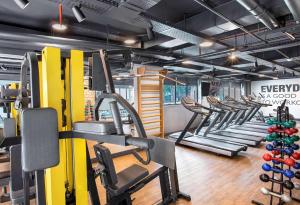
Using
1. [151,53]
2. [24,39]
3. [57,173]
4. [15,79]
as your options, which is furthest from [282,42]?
[15,79]

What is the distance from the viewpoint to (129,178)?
2.29 meters

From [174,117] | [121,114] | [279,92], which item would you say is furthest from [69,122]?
[279,92]

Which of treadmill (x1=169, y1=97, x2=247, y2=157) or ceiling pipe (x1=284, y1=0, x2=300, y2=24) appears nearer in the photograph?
ceiling pipe (x1=284, y1=0, x2=300, y2=24)

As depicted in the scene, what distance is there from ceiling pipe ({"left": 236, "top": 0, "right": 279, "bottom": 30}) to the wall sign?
8612 millimetres

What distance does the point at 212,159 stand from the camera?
15.6 feet

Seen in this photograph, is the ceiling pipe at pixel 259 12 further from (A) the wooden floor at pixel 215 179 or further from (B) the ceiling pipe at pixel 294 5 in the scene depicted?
(A) the wooden floor at pixel 215 179

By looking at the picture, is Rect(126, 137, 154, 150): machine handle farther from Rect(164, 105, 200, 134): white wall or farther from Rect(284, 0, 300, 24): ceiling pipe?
Rect(164, 105, 200, 134): white wall

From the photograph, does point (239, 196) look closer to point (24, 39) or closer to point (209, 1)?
point (209, 1)

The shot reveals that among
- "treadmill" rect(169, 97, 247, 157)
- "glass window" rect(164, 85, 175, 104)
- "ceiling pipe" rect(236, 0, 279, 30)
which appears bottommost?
"treadmill" rect(169, 97, 247, 157)

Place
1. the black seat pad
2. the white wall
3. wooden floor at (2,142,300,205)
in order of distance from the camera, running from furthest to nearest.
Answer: the white wall → wooden floor at (2,142,300,205) → the black seat pad

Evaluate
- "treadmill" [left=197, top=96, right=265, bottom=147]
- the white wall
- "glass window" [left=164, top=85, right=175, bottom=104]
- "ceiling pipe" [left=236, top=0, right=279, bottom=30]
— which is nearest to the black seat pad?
"ceiling pipe" [left=236, top=0, right=279, bottom=30]

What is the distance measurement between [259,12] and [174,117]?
5808 millimetres

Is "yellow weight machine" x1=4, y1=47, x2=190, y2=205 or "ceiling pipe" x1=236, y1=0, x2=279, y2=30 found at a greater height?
"ceiling pipe" x1=236, y1=0, x2=279, y2=30

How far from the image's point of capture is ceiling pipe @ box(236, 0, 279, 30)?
2.41 metres
